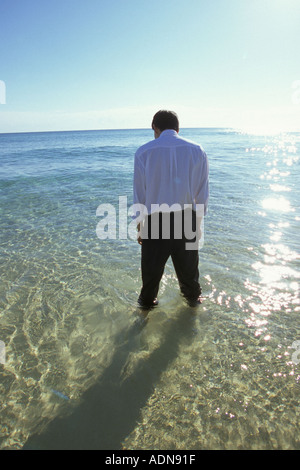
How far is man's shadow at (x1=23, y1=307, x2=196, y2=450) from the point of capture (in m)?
2.21

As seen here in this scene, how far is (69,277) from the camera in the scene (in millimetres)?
4672

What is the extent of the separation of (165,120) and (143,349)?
2.64 m

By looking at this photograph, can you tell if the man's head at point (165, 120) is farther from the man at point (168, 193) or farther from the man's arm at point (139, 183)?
the man's arm at point (139, 183)

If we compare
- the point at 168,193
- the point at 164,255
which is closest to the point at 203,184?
the point at 168,193

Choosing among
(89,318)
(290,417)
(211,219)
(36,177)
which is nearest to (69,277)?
(89,318)

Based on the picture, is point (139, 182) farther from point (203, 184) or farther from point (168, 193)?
point (203, 184)

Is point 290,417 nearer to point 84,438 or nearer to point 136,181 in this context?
point 84,438

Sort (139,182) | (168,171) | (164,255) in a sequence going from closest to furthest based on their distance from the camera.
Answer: (168,171) < (139,182) < (164,255)

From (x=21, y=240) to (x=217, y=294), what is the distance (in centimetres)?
470

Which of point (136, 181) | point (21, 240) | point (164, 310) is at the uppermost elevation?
point (136, 181)

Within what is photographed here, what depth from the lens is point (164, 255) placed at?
9.88 feet

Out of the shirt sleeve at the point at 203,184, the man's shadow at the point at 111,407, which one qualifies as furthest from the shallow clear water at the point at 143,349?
the shirt sleeve at the point at 203,184

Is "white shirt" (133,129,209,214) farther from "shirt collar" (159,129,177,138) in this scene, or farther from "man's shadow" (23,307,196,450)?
"man's shadow" (23,307,196,450)

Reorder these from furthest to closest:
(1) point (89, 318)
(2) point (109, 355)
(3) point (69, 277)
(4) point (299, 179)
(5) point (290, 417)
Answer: (4) point (299, 179) → (3) point (69, 277) → (1) point (89, 318) → (2) point (109, 355) → (5) point (290, 417)
